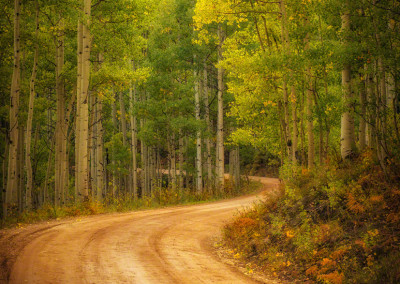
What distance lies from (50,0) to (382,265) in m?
15.8

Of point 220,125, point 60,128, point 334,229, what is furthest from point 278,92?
point 60,128

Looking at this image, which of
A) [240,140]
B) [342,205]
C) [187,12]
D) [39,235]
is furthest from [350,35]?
[187,12]

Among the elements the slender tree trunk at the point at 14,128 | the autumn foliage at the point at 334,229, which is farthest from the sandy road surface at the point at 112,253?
the slender tree trunk at the point at 14,128

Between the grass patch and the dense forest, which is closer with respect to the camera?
the dense forest

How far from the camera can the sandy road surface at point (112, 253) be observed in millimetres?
6707

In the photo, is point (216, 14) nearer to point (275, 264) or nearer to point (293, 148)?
point (293, 148)

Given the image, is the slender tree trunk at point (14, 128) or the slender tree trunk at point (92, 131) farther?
the slender tree trunk at point (92, 131)

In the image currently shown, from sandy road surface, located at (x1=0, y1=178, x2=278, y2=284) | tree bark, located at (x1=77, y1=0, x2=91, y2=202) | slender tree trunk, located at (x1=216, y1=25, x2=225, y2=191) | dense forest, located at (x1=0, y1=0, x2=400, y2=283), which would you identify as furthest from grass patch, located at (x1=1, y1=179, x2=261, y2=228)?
sandy road surface, located at (x1=0, y1=178, x2=278, y2=284)

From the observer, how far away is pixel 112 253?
27.4ft

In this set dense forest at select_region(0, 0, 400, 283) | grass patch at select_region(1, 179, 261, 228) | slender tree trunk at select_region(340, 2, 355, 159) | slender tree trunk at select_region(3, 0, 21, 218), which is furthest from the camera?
slender tree trunk at select_region(3, 0, 21, 218)

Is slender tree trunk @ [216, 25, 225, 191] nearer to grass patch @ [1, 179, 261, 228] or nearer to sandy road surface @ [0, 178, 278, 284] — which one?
grass patch @ [1, 179, 261, 228]

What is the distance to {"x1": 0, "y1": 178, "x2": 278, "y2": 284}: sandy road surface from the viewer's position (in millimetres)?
6707

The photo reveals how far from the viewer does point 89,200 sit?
1566 centimetres

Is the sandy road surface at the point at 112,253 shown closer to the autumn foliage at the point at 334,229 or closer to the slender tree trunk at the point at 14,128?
the autumn foliage at the point at 334,229
